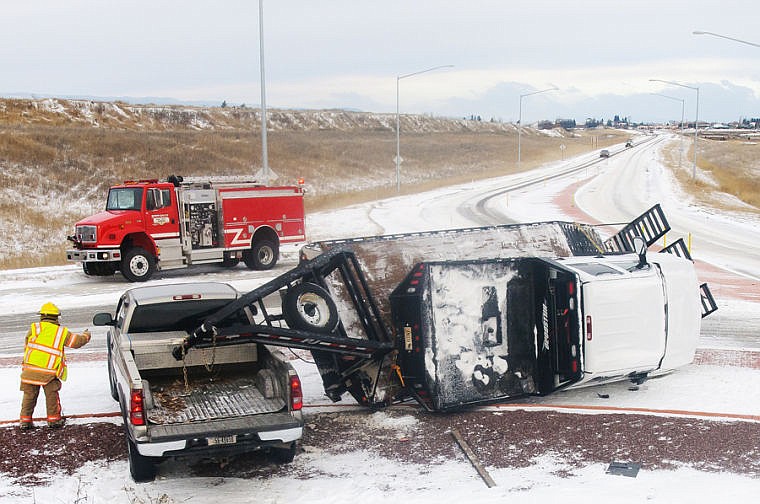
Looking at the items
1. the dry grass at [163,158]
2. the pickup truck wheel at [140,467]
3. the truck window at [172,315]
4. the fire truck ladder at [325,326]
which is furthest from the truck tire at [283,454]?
the dry grass at [163,158]

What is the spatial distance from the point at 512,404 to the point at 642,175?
5521 cm

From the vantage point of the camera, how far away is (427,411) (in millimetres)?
9047

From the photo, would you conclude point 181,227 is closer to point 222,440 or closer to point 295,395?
point 295,395

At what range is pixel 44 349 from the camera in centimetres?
833

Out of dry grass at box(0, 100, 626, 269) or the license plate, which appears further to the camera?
dry grass at box(0, 100, 626, 269)

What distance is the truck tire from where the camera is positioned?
750 centimetres

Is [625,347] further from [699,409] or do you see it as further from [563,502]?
[563,502]

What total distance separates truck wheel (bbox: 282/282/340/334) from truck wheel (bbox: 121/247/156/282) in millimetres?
11755

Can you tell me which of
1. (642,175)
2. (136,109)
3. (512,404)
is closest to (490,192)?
(642,175)

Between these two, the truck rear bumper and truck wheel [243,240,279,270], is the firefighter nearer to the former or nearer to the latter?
the truck rear bumper

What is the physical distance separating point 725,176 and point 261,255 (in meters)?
53.7

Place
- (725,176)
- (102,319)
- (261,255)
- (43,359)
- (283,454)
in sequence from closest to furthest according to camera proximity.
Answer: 1. (283,454)
2. (43,359)
3. (102,319)
4. (261,255)
5. (725,176)

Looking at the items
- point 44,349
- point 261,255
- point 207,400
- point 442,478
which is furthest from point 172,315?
point 261,255

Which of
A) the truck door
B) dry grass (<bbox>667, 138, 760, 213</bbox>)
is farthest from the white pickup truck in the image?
dry grass (<bbox>667, 138, 760, 213</bbox>)
